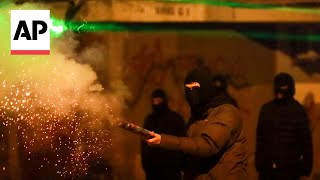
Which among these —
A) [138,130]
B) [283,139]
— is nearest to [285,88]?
[283,139]

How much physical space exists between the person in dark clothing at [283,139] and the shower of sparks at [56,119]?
1.95m

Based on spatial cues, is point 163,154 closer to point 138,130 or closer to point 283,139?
point 283,139

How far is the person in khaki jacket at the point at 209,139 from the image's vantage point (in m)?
4.54

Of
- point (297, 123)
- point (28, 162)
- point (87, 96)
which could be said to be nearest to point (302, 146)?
point (297, 123)

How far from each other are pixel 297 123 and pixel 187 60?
80.7 inches

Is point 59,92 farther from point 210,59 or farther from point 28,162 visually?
point 210,59

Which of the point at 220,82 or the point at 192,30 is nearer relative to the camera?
the point at 220,82

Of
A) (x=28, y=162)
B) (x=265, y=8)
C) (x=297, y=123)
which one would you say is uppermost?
(x=265, y=8)

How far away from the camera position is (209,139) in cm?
455

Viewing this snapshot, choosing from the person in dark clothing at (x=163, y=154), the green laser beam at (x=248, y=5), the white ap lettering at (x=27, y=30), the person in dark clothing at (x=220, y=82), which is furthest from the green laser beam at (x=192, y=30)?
the person in dark clothing at (x=163, y=154)

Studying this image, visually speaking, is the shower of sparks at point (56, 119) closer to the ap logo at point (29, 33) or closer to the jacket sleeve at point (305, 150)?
the ap logo at point (29, 33)

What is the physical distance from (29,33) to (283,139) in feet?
10.4

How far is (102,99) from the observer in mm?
7660

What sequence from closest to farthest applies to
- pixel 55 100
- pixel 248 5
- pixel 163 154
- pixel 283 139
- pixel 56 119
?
pixel 163 154 < pixel 283 139 < pixel 55 100 < pixel 56 119 < pixel 248 5
